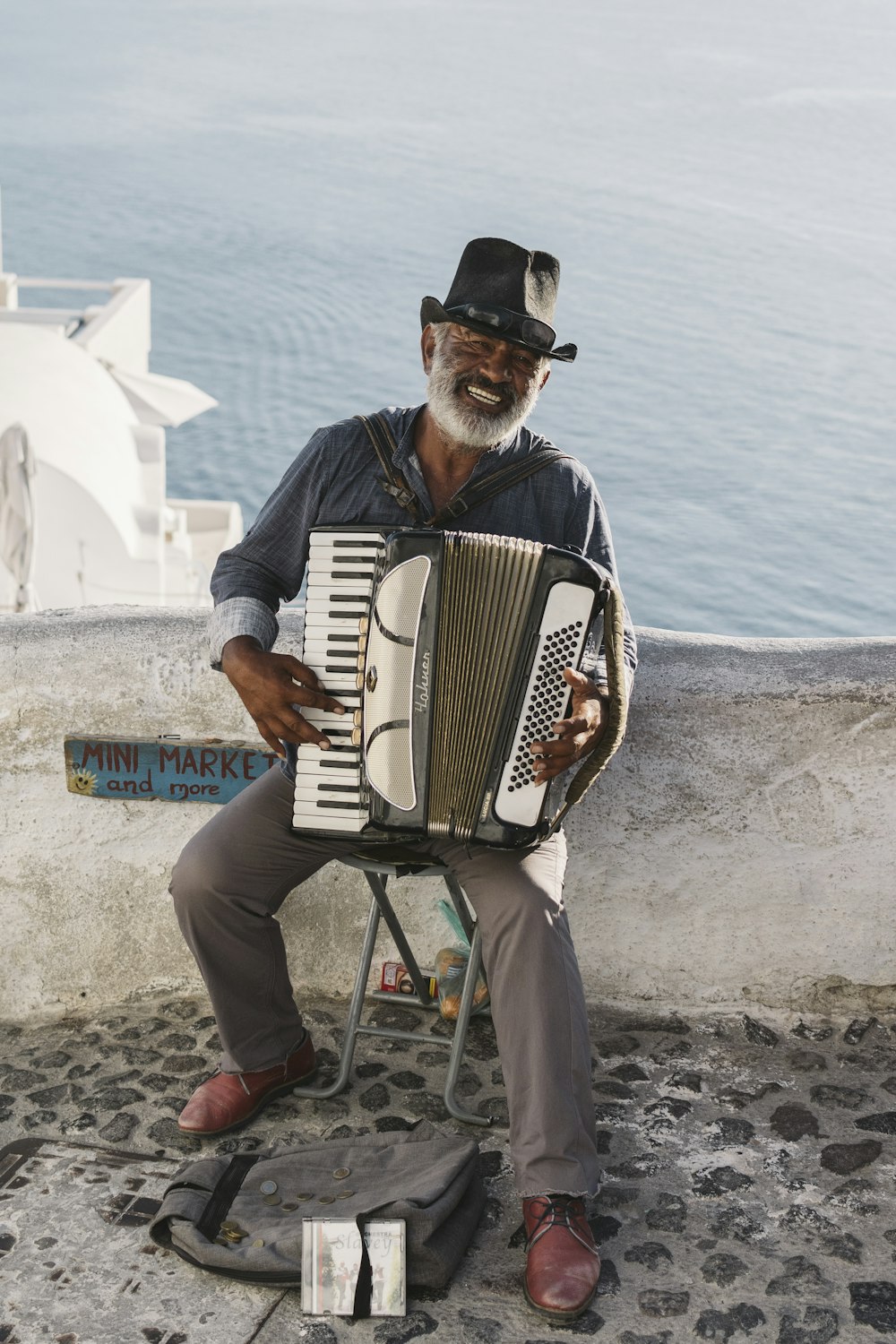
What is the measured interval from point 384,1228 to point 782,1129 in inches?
33.5

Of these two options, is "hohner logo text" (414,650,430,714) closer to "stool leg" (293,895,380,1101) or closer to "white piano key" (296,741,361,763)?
"white piano key" (296,741,361,763)

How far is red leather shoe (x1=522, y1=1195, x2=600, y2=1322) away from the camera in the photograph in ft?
6.84

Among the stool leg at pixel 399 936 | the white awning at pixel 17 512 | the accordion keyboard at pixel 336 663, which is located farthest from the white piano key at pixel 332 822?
the white awning at pixel 17 512

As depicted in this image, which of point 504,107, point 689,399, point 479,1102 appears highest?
point 504,107

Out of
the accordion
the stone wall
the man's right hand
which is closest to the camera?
the accordion

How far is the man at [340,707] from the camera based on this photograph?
89.3 inches

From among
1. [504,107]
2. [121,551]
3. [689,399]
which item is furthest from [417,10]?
[121,551]

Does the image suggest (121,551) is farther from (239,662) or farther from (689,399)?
(689,399)

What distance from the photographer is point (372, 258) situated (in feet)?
160

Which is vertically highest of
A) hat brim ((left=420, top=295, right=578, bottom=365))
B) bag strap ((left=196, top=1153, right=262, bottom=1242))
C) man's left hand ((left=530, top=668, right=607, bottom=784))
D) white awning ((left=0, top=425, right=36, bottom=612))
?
hat brim ((left=420, top=295, right=578, bottom=365))

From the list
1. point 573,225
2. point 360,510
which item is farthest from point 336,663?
point 573,225

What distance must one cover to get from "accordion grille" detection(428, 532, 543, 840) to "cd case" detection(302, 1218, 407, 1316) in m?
0.64

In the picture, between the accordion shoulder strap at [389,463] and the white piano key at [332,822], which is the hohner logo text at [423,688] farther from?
the accordion shoulder strap at [389,463]

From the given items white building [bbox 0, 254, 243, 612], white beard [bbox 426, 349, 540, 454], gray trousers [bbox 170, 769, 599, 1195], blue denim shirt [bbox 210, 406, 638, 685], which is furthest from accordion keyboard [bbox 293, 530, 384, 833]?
white building [bbox 0, 254, 243, 612]
